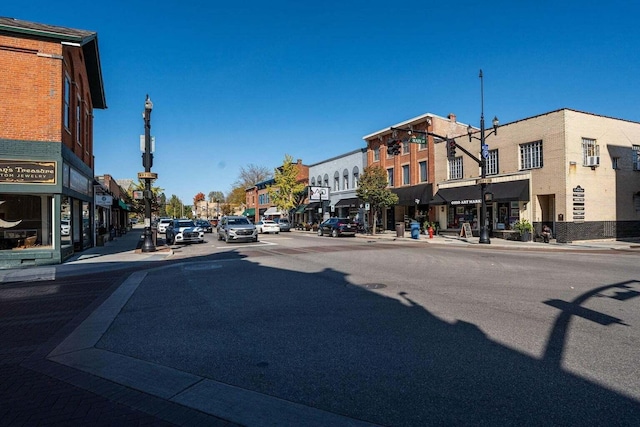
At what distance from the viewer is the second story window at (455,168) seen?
3072cm

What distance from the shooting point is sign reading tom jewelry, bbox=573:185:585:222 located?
23.2 meters

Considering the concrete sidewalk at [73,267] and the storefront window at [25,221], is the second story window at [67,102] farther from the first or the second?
the concrete sidewalk at [73,267]

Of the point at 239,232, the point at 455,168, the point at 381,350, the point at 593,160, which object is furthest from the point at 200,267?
the point at 455,168

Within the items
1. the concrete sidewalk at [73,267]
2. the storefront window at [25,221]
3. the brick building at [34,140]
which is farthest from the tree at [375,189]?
the storefront window at [25,221]

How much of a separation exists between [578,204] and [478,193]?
6.15 meters

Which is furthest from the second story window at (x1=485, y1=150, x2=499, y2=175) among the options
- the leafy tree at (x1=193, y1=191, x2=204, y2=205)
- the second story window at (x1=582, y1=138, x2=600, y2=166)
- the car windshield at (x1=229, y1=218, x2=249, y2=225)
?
the leafy tree at (x1=193, y1=191, x2=204, y2=205)

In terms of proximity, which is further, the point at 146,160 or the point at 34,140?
the point at 146,160

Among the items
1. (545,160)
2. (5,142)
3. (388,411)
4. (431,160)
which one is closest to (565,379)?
(388,411)

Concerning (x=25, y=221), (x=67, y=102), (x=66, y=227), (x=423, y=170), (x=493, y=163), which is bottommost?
(x=66, y=227)

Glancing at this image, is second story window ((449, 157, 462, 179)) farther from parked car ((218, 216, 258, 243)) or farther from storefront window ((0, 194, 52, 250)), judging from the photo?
storefront window ((0, 194, 52, 250))

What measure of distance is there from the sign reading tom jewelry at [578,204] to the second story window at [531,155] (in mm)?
2610

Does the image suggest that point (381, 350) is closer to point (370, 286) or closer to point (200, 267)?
point (370, 286)

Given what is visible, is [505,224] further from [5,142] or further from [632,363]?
[5,142]

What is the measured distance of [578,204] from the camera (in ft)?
76.7
